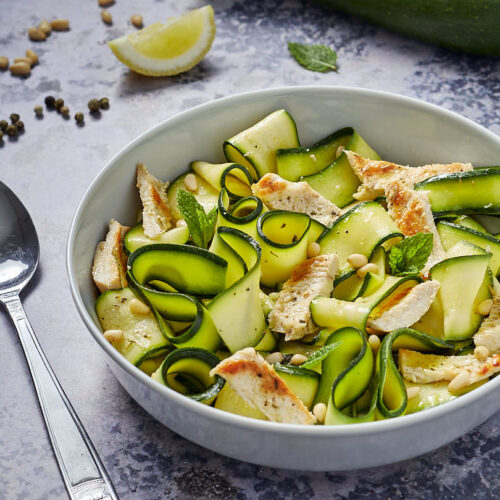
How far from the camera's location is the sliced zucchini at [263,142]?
3.27 meters

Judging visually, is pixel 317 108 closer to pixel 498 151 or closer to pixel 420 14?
pixel 498 151

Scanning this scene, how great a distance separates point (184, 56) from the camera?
448 centimetres

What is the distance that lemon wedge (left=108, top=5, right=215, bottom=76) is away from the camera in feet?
14.4

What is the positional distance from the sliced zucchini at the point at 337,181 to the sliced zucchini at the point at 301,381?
105cm

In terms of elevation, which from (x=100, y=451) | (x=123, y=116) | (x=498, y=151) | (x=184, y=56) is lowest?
(x=100, y=451)

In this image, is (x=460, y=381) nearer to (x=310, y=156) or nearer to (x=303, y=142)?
(x=310, y=156)

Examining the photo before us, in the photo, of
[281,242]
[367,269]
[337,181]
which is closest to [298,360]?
[367,269]

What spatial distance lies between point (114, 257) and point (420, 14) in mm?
2865

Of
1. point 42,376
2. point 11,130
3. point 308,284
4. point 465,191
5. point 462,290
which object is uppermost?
point 465,191

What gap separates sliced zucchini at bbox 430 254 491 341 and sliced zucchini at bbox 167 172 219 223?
3.67ft

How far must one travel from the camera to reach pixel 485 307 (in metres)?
2.64

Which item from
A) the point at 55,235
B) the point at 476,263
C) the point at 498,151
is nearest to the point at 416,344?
the point at 476,263

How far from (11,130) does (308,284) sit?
2.35 metres

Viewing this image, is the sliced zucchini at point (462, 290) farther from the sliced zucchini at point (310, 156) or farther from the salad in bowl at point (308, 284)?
the sliced zucchini at point (310, 156)
